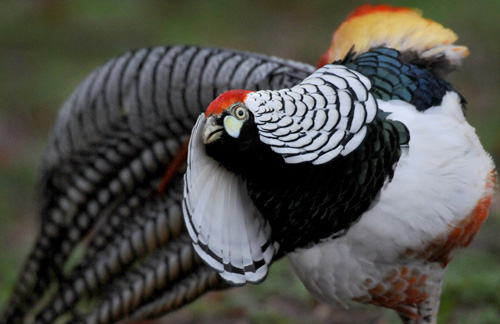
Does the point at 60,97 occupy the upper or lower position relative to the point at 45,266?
lower

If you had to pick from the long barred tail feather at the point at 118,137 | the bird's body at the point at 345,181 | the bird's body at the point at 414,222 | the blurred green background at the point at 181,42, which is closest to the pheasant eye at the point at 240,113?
the bird's body at the point at 345,181

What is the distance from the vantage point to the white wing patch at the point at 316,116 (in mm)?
2035

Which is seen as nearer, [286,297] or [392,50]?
[392,50]

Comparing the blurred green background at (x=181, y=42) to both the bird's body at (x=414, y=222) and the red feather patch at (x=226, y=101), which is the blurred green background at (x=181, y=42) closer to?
the bird's body at (x=414, y=222)

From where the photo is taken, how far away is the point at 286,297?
4.26 m

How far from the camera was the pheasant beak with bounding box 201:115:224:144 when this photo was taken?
6.60 ft

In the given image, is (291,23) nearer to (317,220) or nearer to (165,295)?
(165,295)

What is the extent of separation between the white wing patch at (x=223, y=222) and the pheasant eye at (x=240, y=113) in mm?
113

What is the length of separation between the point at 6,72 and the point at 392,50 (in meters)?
6.04

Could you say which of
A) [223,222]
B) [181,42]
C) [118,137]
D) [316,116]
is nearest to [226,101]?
[316,116]

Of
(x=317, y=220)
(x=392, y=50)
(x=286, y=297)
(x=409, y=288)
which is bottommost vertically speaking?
(x=286, y=297)

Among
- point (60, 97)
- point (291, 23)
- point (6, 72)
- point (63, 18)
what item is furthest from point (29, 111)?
point (291, 23)

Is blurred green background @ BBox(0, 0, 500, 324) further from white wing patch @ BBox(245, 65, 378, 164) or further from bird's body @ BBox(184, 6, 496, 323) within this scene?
white wing patch @ BBox(245, 65, 378, 164)

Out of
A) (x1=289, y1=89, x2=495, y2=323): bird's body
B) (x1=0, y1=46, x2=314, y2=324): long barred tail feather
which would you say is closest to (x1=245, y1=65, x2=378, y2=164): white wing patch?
(x1=289, y1=89, x2=495, y2=323): bird's body
